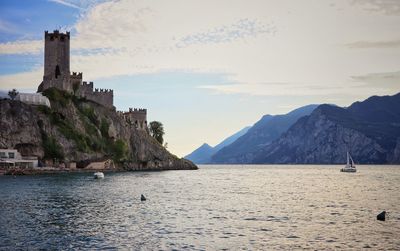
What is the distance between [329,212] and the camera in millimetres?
71750

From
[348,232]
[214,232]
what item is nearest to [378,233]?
[348,232]

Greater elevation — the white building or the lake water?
the white building

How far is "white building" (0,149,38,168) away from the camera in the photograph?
17538cm

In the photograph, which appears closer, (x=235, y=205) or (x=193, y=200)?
(x=235, y=205)

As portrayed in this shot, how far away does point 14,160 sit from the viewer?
178000 millimetres

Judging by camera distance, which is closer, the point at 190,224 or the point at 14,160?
the point at 190,224

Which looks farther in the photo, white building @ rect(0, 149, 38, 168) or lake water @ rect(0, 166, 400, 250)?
white building @ rect(0, 149, 38, 168)

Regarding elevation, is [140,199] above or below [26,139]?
below

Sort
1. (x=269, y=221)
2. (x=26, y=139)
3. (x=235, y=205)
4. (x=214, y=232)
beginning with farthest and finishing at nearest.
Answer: (x=26, y=139) < (x=235, y=205) < (x=269, y=221) < (x=214, y=232)

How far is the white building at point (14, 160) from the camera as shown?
175 m

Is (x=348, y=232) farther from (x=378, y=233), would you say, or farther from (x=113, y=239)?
(x=113, y=239)

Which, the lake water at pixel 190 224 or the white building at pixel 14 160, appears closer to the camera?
the lake water at pixel 190 224

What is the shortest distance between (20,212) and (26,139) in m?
134

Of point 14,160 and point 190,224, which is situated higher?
point 14,160
